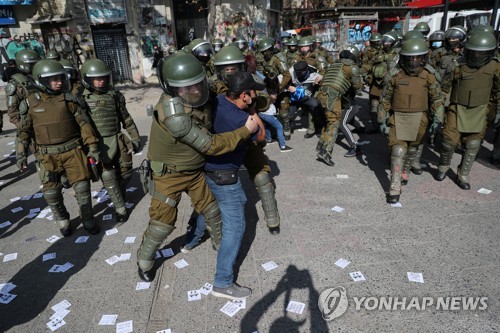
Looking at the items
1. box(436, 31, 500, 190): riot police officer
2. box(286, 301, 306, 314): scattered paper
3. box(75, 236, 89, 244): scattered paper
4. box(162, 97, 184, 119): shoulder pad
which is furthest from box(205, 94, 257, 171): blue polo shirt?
box(436, 31, 500, 190): riot police officer

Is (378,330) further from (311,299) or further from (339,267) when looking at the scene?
(339,267)

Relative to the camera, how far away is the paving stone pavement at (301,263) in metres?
3.04

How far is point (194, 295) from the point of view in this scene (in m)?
3.37

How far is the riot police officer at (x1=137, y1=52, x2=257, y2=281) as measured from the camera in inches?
109

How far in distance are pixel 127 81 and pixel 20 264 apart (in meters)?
15.3

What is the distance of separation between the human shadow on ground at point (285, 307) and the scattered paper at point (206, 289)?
47 cm

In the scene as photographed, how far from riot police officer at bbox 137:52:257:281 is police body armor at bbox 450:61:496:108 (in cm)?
366

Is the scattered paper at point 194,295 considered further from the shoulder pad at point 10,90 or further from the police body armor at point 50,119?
the shoulder pad at point 10,90

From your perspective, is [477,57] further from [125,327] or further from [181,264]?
[125,327]

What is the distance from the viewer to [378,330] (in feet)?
9.39

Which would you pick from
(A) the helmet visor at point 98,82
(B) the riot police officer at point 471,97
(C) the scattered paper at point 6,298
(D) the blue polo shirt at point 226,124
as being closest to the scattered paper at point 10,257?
(C) the scattered paper at point 6,298

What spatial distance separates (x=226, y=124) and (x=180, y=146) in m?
0.43

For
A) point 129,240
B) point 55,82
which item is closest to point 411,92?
point 129,240

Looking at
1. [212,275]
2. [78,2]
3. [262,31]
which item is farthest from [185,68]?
[262,31]
